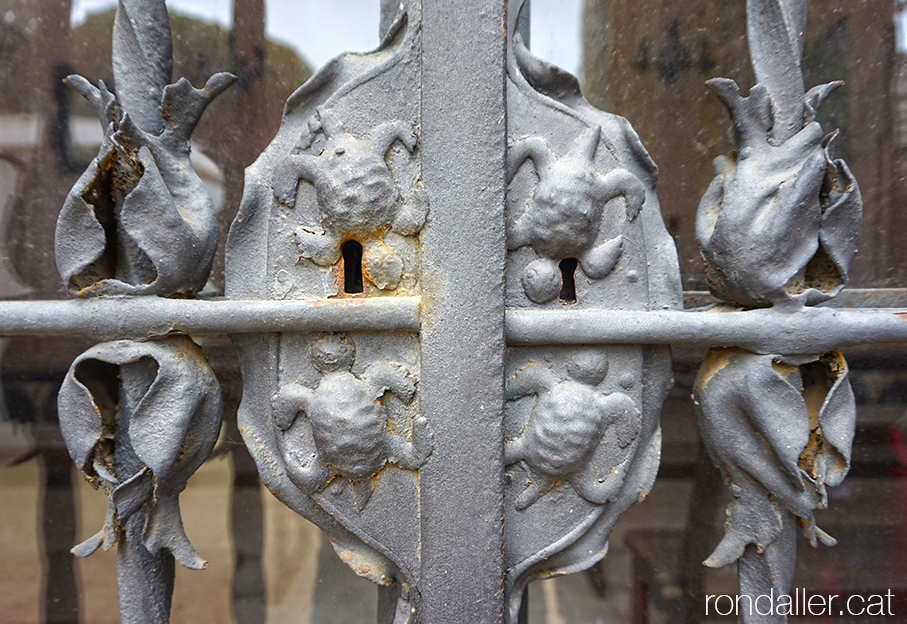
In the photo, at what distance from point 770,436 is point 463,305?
377 millimetres

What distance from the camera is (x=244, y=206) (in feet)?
1.92

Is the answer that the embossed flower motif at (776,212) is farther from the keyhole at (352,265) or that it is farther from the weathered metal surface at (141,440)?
the weathered metal surface at (141,440)

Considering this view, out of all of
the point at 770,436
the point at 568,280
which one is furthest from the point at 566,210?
the point at 770,436

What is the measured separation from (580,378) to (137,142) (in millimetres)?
550

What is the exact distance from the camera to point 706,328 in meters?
0.57

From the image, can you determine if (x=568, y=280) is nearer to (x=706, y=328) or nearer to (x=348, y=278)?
(x=706, y=328)

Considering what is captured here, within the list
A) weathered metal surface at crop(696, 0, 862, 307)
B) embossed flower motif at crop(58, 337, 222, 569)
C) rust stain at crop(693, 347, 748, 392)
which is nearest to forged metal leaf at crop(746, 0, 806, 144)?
weathered metal surface at crop(696, 0, 862, 307)

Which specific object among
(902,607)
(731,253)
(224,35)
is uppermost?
(224,35)

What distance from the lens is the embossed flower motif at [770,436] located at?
570 millimetres

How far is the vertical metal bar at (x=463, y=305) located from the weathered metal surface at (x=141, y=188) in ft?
0.80

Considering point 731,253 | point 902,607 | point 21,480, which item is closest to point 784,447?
point 731,253

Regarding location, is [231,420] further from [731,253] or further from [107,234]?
[731,253]

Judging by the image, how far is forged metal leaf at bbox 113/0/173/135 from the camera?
549 mm

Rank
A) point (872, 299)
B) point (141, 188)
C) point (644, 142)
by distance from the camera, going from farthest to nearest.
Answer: point (644, 142) < point (872, 299) < point (141, 188)
